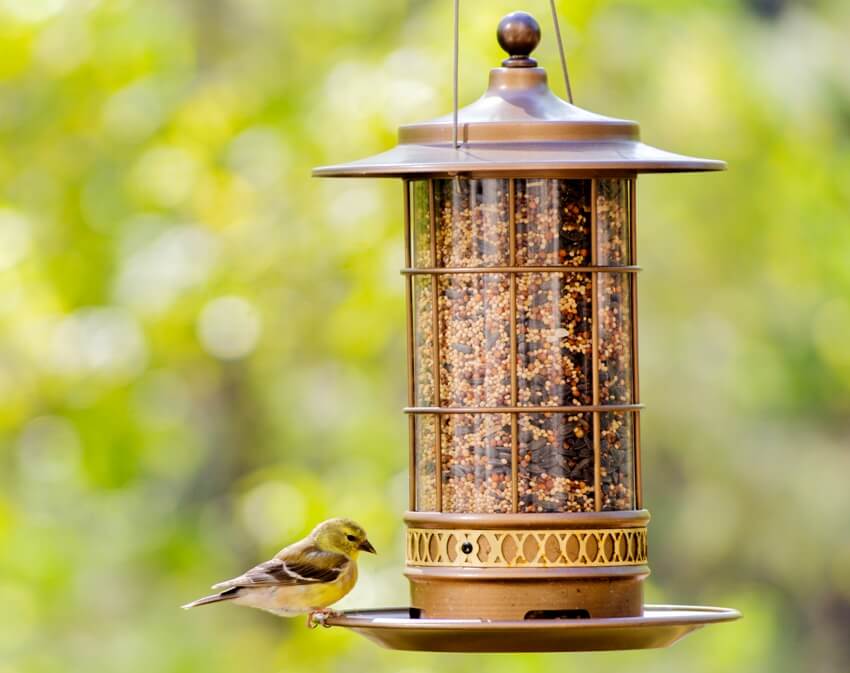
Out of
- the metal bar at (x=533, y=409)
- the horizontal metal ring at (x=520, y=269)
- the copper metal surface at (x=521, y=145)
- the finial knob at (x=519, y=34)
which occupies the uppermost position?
the finial knob at (x=519, y=34)

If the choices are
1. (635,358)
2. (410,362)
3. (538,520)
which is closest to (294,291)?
(410,362)

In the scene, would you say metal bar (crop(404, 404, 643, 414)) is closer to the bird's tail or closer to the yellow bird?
the yellow bird

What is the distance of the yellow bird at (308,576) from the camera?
818 cm

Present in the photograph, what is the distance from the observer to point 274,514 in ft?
44.4

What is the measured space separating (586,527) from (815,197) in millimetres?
7851

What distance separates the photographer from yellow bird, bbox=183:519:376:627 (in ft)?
26.8

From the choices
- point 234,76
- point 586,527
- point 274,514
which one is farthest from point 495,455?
point 234,76

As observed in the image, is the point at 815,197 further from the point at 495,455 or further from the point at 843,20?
the point at 495,455

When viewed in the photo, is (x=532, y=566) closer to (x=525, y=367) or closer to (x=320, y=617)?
(x=525, y=367)

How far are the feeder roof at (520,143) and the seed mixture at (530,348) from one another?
9.0 inches

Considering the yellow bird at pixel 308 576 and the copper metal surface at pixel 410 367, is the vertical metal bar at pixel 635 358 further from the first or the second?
the yellow bird at pixel 308 576

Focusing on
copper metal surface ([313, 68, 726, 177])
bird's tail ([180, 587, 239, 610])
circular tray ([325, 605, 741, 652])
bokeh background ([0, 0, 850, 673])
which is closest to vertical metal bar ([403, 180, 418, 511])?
copper metal surface ([313, 68, 726, 177])

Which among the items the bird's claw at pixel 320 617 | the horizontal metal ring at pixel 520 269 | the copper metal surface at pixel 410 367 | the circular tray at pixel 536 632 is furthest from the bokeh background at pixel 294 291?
the circular tray at pixel 536 632

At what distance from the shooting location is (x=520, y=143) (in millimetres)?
6930
